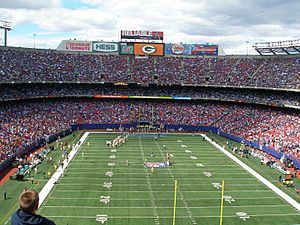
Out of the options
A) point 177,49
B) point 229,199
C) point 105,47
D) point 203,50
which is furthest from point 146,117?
point 229,199

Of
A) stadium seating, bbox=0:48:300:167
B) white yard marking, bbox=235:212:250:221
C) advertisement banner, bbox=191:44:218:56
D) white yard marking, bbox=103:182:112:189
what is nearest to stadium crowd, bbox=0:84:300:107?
stadium seating, bbox=0:48:300:167

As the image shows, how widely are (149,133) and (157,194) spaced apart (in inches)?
1014

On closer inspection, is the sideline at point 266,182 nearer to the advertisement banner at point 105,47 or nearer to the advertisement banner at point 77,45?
the advertisement banner at point 105,47

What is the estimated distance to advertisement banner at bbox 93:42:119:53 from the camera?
64562 mm

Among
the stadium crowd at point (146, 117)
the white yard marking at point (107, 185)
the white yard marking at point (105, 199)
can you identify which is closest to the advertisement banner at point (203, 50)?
the stadium crowd at point (146, 117)

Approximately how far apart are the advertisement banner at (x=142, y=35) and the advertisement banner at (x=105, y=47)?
7.35ft

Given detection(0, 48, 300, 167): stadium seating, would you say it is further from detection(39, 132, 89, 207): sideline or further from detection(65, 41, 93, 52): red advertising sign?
detection(39, 132, 89, 207): sideline

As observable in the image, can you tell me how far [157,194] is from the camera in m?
25.1

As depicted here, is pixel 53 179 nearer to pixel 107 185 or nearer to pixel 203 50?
pixel 107 185

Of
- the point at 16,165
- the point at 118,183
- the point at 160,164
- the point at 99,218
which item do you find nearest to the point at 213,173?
the point at 160,164

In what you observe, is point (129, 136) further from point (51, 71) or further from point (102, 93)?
point (51, 71)

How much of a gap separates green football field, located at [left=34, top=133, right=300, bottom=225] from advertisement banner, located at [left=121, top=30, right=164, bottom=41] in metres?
32.7

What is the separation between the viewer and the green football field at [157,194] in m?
21.2

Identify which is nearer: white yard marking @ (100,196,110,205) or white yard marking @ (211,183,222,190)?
white yard marking @ (100,196,110,205)
